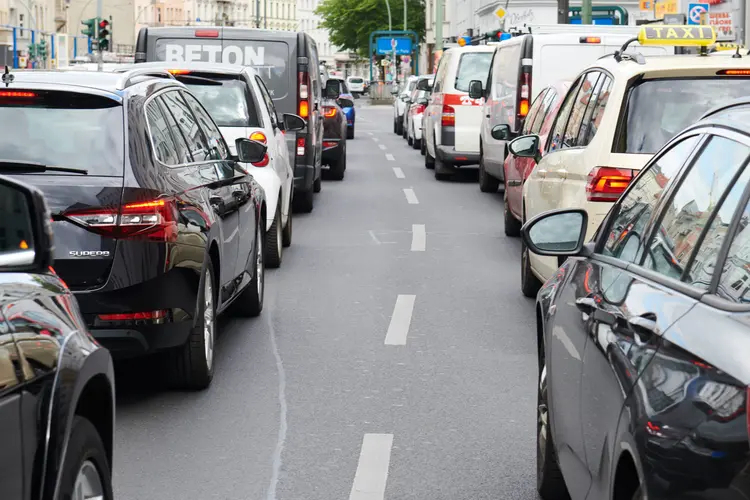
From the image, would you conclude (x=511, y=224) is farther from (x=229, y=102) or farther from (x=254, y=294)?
(x=254, y=294)

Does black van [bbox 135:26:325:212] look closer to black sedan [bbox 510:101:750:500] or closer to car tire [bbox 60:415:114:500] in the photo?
black sedan [bbox 510:101:750:500]

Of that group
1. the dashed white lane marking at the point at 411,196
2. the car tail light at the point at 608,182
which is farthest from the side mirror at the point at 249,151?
the dashed white lane marking at the point at 411,196

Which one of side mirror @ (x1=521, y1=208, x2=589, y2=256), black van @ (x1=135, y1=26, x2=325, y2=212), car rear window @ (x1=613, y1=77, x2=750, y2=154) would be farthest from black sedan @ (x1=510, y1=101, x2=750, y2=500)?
black van @ (x1=135, y1=26, x2=325, y2=212)

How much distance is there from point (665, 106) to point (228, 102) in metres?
5.07

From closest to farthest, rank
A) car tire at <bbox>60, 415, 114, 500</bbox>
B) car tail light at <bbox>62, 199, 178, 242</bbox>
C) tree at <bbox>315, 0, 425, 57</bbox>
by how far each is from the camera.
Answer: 1. car tire at <bbox>60, 415, 114, 500</bbox>
2. car tail light at <bbox>62, 199, 178, 242</bbox>
3. tree at <bbox>315, 0, 425, 57</bbox>

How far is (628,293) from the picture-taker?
149 inches

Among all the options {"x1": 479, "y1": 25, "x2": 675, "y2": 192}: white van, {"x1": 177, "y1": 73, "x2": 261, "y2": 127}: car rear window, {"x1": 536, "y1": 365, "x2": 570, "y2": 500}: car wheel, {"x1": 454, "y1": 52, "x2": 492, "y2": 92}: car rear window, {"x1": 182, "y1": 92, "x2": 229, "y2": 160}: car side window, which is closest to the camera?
{"x1": 536, "y1": 365, "x2": 570, "y2": 500}: car wheel

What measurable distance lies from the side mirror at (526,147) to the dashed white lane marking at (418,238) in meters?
2.90

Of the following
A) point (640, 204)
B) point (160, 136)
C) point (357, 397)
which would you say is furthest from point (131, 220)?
point (640, 204)

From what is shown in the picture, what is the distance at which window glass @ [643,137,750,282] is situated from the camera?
3408 mm

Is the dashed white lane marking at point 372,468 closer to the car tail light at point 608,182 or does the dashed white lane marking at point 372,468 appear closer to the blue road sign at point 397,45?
the car tail light at point 608,182

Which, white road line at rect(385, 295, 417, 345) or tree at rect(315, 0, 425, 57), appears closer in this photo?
white road line at rect(385, 295, 417, 345)

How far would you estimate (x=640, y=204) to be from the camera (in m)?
4.37

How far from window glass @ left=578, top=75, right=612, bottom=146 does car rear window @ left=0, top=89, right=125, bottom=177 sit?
2.94m
